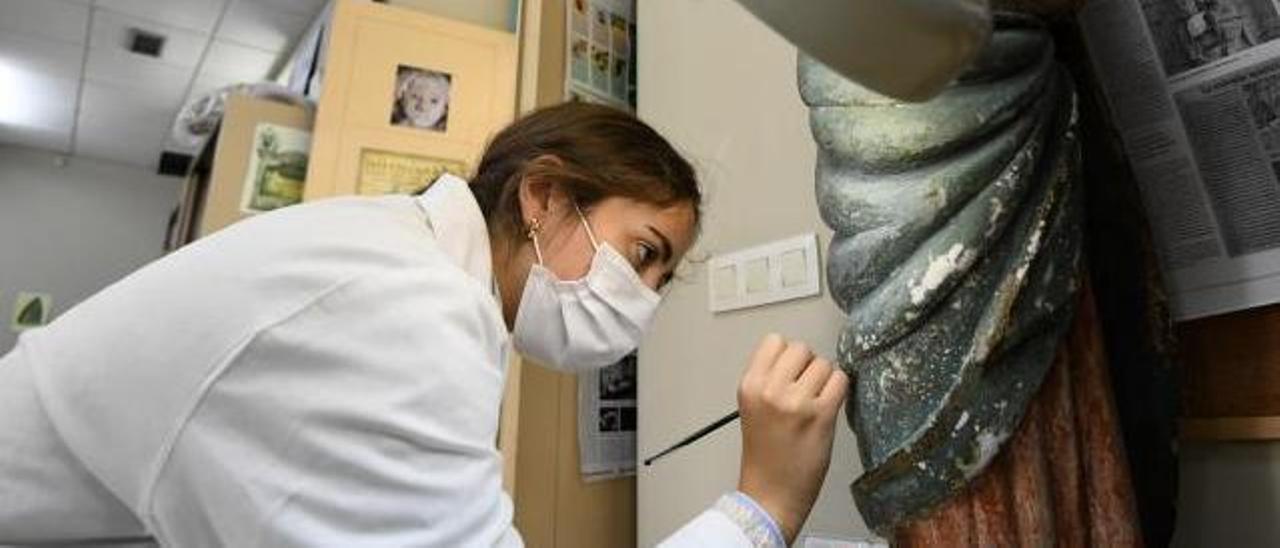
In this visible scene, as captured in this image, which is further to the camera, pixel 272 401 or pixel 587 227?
pixel 587 227

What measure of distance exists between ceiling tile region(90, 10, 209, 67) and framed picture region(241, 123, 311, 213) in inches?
91.1

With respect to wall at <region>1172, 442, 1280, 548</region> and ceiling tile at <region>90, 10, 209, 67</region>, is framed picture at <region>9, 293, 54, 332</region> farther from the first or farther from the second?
wall at <region>1172, 442, 1280, 548</region>

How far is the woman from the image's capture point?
18.7 inches

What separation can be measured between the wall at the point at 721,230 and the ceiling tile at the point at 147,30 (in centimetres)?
301

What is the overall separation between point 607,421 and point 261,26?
287cm

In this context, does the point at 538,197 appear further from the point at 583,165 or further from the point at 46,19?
the point at 46,19

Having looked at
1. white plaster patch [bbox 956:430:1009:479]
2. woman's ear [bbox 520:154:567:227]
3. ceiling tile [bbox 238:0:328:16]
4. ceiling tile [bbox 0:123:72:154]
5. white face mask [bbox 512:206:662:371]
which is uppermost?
ceiling tile [bbox 238:0:328:16]

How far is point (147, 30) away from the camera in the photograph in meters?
3.31

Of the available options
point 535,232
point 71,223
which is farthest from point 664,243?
point 71,223

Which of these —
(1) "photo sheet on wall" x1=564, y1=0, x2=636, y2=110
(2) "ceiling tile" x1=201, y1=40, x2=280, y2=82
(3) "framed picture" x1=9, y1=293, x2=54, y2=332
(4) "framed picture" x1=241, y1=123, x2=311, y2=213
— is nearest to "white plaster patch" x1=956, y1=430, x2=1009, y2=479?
(1) "photo sheet on wall" x1=564, y1=0, x2=636, y2=110

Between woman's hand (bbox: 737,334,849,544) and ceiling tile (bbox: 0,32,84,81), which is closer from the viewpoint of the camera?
woman's hand (bbox: 737,334,849,544)

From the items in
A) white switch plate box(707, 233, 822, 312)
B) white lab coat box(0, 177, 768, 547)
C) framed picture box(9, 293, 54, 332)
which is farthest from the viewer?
framed picture box(9, 293, 54, 332)

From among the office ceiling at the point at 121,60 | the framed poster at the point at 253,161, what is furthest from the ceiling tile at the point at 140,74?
the framed poster at the point at 253,161

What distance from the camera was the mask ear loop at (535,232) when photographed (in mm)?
762
